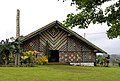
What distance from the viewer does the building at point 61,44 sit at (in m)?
39.3

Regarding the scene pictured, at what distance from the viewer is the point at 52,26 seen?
39938mm

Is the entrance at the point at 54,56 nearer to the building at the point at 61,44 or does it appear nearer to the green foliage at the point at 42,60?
the building at the point at 61,44

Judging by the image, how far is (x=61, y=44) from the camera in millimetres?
40906

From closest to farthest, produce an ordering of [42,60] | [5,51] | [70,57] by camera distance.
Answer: [5,51], [42,60], [70,57]

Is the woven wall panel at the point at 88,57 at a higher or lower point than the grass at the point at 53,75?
higher

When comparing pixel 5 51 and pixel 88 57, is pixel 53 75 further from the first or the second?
pixel 88 57

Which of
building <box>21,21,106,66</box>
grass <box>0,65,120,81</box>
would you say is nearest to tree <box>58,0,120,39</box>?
grass <box>0,65,120,81</box>

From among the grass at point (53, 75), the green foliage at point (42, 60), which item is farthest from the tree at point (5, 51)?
the grass at point (53, 75)

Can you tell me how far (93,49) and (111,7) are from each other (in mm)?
29880

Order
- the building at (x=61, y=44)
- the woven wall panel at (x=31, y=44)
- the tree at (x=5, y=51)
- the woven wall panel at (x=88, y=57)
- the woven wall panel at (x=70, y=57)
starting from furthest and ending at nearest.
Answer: the woven wall panel at (x=88, y=57)
the woven wall panel at (x=70, y=57)
the building at (x=61, y=44)
the woven wall panel at (x=31, y=44)
the tree at (x=5, y=51)

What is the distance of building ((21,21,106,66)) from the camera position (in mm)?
39281

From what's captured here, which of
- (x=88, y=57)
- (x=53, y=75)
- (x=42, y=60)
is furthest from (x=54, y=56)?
(x=53, y=75)

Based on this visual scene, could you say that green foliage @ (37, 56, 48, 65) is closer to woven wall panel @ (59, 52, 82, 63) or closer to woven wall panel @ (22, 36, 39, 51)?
woven wall panel @ (22, 36, 39, 51)

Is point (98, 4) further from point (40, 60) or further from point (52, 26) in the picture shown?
point (52, 26)
